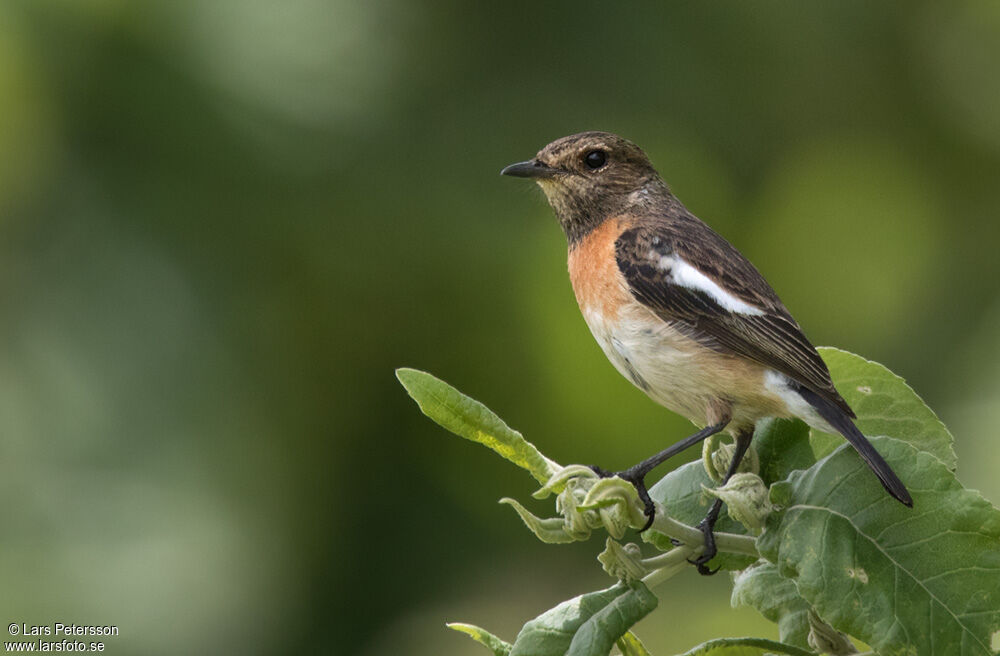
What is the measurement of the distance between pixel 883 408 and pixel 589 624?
1.07 m

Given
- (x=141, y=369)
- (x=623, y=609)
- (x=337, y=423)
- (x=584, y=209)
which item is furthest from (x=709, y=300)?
(x=141, y=369)

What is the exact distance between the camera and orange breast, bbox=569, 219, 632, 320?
403cm

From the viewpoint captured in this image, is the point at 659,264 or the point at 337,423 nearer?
the point at 659,264

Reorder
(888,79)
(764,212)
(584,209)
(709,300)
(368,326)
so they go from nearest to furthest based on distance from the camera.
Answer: (709,300)
(584,209)
(368,326)
(764,212)
(888,79)

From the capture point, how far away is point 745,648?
2.56 meters

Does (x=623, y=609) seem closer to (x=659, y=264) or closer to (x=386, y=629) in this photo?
(x=659, y=264)

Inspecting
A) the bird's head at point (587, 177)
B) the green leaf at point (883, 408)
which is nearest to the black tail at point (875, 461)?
the green leaf at point (883, 408)

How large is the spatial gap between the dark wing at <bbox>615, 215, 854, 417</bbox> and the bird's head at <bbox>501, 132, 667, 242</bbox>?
436 millimetres

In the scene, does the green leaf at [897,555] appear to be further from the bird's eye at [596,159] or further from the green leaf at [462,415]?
the bird's eye at [596,159]

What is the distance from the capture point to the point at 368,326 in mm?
6293

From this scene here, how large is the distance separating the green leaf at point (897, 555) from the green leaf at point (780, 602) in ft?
0.70

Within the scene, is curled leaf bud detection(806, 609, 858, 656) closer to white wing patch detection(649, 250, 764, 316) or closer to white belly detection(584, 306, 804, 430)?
white belly detection(584, 306, 804, 430)

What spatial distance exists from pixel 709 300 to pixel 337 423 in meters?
2.76

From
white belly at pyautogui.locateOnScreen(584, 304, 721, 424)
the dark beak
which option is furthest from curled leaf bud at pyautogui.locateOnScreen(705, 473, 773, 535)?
the dark beak
